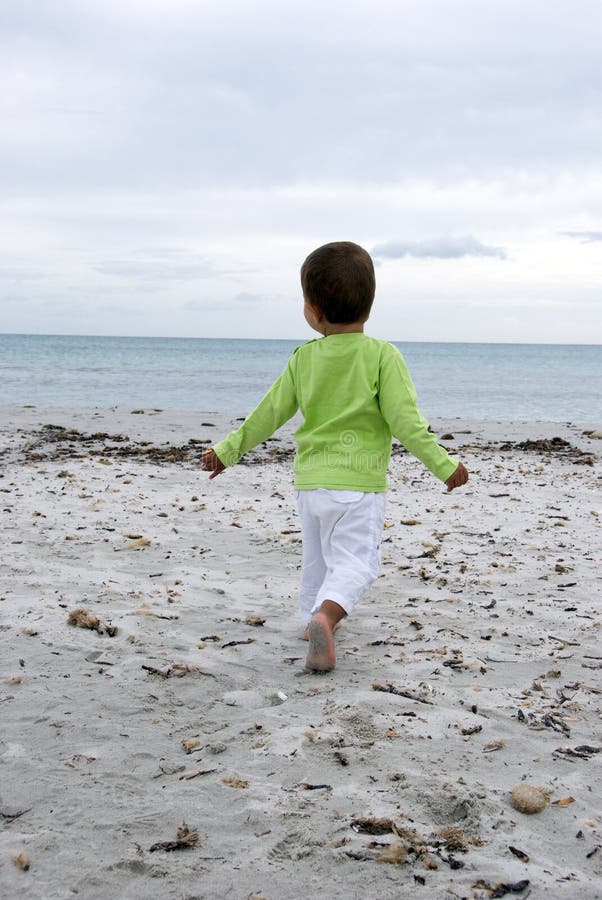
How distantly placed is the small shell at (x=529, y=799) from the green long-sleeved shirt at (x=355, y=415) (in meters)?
1.38

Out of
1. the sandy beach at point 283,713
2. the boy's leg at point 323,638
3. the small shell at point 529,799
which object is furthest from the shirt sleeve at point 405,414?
the small shell at point 529,799

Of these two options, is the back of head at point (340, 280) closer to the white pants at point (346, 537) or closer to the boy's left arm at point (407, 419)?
the boy's left arm at point (407, 419)

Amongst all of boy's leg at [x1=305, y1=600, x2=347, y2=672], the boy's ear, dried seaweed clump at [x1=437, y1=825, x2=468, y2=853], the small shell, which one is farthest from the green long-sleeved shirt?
dried seaweed clump at [x1=437, y1=825, x2=468, y2=853]

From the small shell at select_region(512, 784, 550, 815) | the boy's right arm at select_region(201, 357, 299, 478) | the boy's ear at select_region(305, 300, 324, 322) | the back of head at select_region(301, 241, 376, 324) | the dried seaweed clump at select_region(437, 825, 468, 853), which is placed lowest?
the dried seaweed clump at select_region(437, 825, 468, 853)

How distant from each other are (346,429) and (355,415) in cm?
7

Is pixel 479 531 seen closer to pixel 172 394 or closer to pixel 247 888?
pixel 247 888

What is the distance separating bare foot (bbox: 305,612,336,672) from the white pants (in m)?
0.10

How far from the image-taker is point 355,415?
345 centimetres

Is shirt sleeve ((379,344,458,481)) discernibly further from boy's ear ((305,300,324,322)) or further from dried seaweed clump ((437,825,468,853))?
dried seaweed clump ((437,825,468,853))

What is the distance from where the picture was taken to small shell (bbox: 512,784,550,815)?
2318mm

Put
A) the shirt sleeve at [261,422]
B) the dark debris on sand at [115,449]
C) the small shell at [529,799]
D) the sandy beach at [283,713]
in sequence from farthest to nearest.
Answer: the dark debris on sand at [115,449] < the shirt sleeve at [261,422] < the small shell at [529,799] < the sandy beach at [283,713]

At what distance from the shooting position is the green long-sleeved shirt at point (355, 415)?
3.42 meters

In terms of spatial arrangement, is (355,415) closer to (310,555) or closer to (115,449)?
(310,555)

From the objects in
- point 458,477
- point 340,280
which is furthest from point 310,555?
point 340,280
